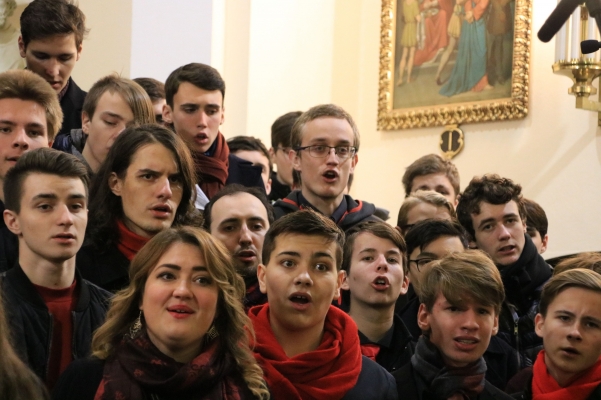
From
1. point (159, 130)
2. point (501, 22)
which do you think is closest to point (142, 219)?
point (159, 130)

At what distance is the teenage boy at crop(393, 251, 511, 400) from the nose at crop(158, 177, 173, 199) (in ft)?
3.54

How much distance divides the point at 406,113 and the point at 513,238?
365 cm

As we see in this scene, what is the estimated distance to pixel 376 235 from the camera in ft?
13.4

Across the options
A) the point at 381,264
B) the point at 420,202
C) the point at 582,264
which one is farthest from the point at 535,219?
the point at 381,264

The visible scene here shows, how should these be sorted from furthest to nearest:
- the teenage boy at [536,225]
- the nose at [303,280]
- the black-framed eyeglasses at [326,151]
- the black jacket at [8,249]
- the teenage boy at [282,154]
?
the teenage boy at [282,154]
the teenage boy at [536,225]
the black-framed eyeglasses at [326,151]
the black jacket at [8,249]
the nose at [303,280]

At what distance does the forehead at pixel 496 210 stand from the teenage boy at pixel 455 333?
99 cm

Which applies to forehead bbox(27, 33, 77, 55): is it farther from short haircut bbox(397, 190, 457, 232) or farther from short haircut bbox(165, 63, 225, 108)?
short haircut bbox(397, 190, 457, 232)

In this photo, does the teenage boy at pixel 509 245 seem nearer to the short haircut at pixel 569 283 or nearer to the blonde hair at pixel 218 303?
the short haircut at pixel 569 283

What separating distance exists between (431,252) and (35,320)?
185cm

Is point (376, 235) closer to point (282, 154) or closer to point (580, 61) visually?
point (282, 154)

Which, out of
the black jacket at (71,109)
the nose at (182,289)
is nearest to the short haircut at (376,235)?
the nose at (182,289)

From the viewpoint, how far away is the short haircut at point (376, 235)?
13.4 feet

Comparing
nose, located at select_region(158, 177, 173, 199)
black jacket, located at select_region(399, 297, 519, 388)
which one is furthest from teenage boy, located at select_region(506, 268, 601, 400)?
nose, located at select_region(158, 177, 173, 199)

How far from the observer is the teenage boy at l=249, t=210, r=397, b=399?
3334 millimetres
